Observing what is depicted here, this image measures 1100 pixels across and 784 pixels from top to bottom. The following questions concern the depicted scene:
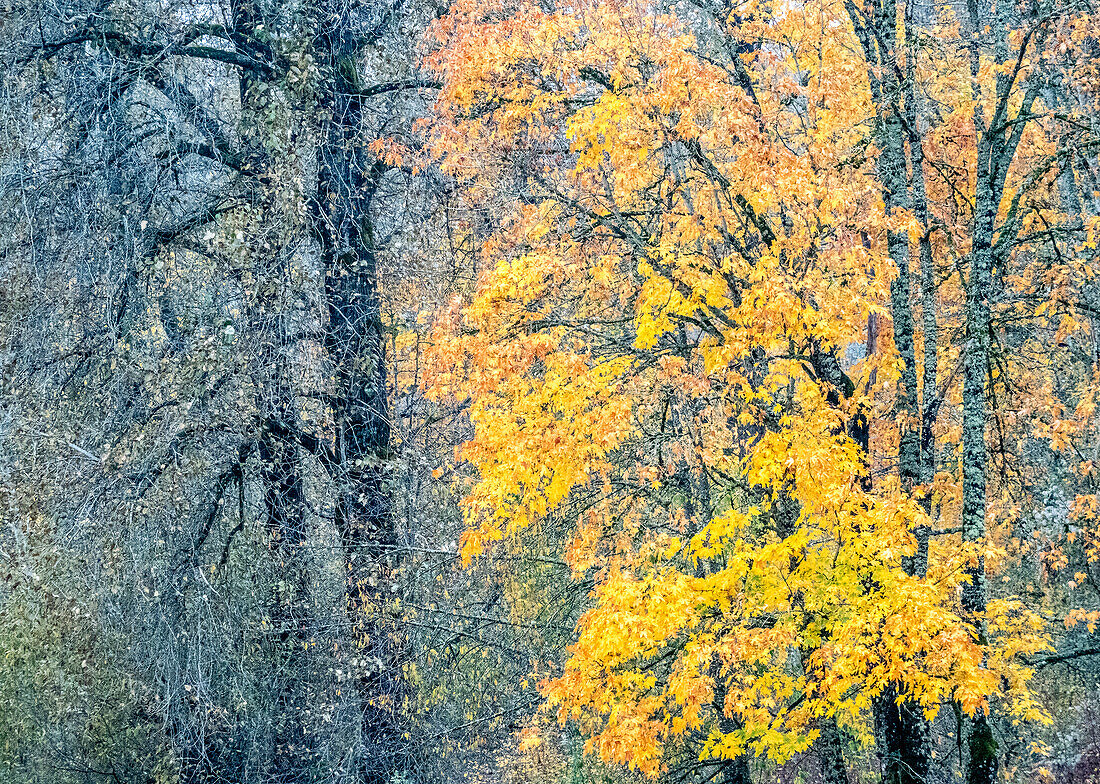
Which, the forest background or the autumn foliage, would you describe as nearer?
the forest background

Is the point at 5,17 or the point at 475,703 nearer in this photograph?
the point at 5,17

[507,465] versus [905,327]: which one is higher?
[905,327]

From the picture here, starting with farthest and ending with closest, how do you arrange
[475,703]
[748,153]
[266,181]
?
1. [475,703]
2. [266,181]
3. [748,153]

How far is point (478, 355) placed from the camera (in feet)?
32.2

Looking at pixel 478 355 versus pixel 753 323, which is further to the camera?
pixel 478 355

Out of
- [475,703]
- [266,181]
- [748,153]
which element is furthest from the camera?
[475,703]

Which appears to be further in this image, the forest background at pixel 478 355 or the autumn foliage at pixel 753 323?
the autumn foliage at pixel 753 323

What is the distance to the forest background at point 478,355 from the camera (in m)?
8.65

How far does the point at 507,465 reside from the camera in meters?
9.59

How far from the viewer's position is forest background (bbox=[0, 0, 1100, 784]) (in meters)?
8.65

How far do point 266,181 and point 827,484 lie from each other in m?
6.13

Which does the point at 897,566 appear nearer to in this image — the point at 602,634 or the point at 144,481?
the point at 602,634

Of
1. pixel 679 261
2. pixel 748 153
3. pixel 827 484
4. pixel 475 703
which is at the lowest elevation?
pixel 475 703

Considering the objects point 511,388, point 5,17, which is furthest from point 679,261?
point 5,17
